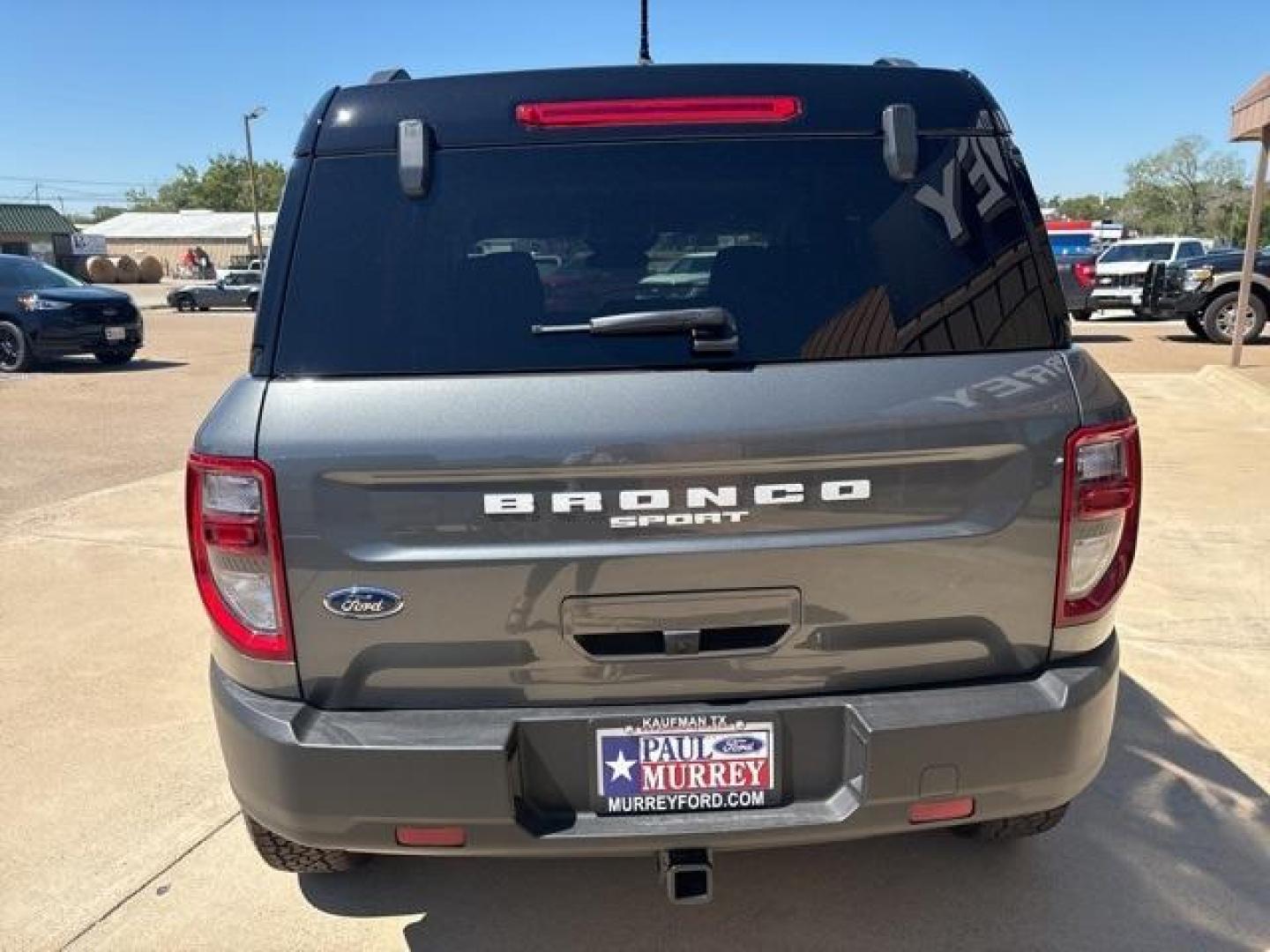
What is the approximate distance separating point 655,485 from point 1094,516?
94 cm

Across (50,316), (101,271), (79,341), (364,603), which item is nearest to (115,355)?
(79,341)

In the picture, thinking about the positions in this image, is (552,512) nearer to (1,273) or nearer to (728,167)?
(728,167)

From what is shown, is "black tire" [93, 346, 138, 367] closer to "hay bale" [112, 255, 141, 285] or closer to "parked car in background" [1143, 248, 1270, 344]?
"parked car in background" [1143, 248, 1270, 344]

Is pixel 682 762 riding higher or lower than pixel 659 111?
lower

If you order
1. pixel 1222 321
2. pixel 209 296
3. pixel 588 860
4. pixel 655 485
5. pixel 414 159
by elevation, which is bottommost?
pixel 209 296

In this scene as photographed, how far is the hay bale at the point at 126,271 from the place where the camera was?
65625 mm

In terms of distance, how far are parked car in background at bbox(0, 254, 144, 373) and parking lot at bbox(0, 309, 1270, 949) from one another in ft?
35.5

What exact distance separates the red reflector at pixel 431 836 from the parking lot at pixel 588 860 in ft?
2.14

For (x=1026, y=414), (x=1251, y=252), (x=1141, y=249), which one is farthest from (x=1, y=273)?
(x=1141, y=249)

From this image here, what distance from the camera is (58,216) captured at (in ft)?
240

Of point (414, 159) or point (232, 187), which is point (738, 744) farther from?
point (232, 187)

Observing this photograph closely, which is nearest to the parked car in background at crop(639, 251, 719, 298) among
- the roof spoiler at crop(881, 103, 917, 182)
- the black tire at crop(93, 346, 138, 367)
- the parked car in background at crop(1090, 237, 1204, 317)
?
the roof spoiler at crop(881, 103, 917, 182)

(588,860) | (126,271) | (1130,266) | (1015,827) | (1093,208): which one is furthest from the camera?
(1093,208)

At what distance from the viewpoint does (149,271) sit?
222 ft
